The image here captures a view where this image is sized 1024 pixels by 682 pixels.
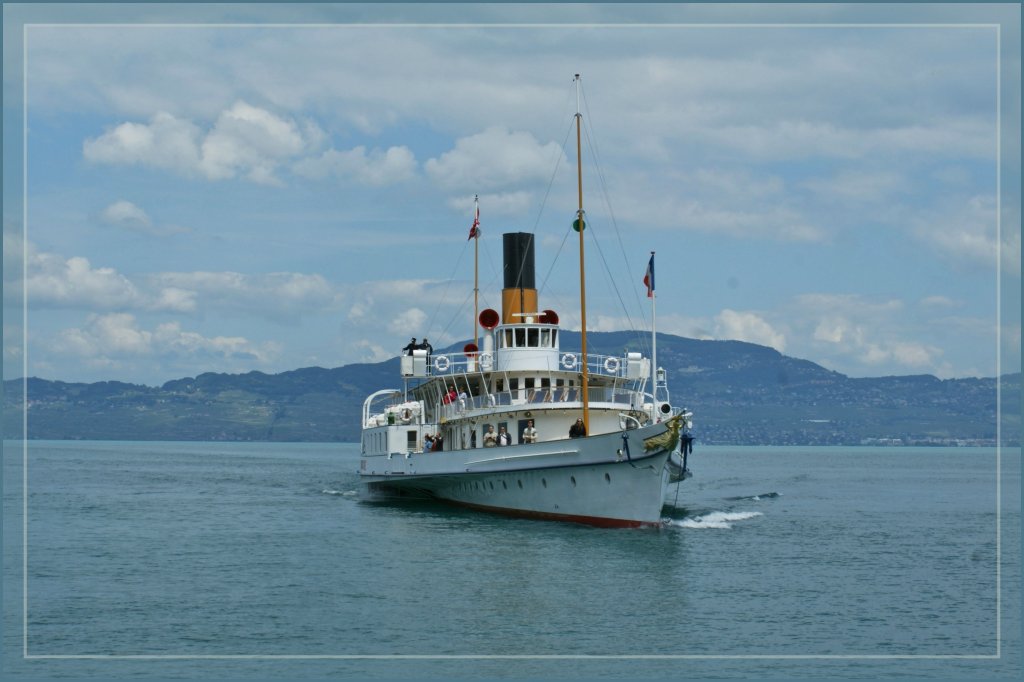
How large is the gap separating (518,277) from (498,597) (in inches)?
935

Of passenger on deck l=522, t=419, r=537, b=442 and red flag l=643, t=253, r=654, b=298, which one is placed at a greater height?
red flag l=643, t=253, r=654, b=298

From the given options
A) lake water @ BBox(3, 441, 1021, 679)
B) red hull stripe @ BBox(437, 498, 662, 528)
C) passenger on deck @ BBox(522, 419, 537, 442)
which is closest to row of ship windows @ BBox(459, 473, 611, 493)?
red hull stripe @ BBox(437, 498, 662, 528)

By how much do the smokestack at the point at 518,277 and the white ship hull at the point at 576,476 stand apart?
7.30m

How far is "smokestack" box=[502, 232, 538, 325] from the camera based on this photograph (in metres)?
52.6

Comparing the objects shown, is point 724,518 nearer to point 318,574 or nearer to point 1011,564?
point 1011,564

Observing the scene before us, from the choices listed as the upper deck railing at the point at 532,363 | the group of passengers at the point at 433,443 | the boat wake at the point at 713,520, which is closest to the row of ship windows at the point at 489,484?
the group of passengers at the point at 433,443

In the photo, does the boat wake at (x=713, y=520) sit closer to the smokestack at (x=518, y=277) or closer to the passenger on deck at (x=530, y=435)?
the passenger on deck at (x=530, y=435)

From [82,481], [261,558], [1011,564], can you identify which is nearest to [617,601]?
[261,558]

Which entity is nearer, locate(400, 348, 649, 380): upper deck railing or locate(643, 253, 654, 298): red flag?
locate(643, 253, 654, 298): red flag

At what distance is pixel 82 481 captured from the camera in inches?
3509

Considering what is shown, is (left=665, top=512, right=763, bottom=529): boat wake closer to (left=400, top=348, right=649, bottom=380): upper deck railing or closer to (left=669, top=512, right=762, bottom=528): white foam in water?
(left=669, top=512, right=762, bottom=528): white foam in water

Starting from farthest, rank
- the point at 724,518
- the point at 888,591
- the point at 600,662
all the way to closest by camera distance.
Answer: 1. the point at 724,518
2. the point at 888,591
3. the point at 600,662

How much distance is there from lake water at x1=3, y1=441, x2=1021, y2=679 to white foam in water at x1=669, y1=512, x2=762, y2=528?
0.25 metres

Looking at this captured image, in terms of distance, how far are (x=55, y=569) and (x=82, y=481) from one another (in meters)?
55.4
